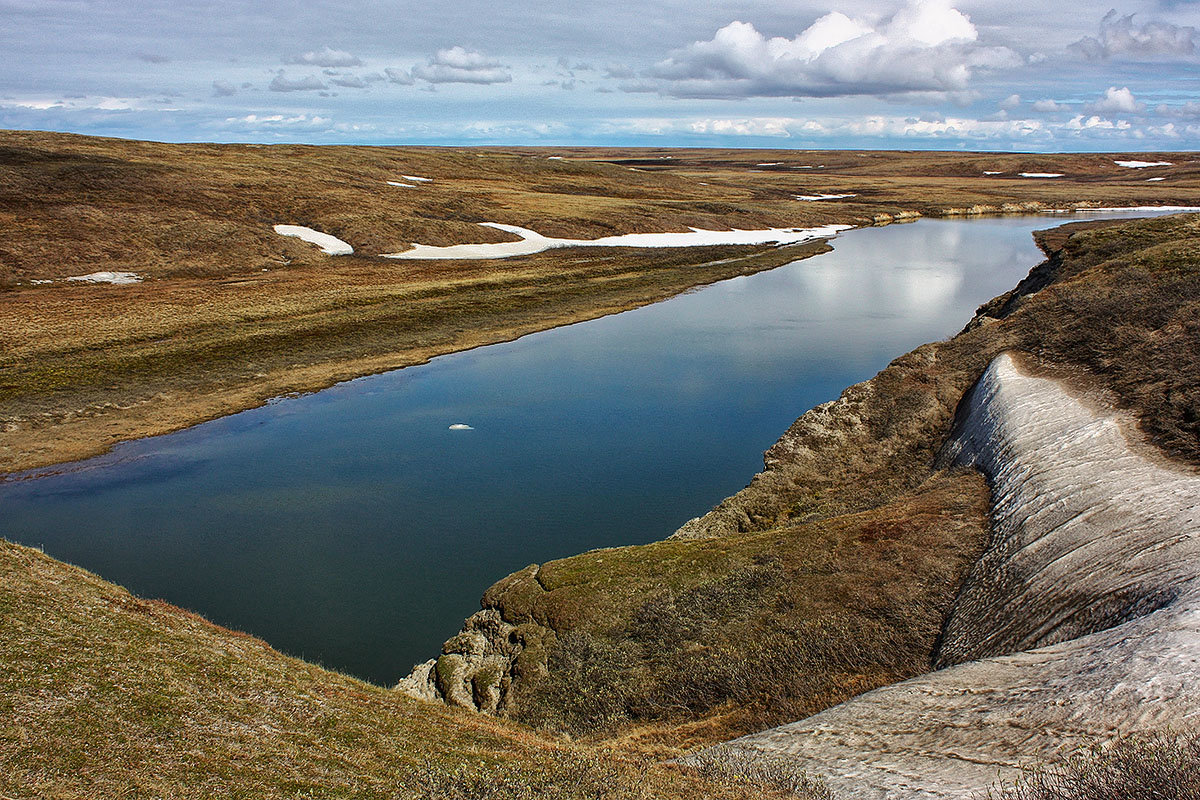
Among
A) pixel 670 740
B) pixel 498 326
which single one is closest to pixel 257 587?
pixel 670 740

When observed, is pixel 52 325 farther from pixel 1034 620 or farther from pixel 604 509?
pixel 1034 620

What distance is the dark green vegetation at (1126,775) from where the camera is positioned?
321 inches

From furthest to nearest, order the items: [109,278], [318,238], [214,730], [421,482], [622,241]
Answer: [622,241], [318,238], [109,278], [421,482], [214,730]

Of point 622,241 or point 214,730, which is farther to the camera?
point 622,241

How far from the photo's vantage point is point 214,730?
10766 millimetres

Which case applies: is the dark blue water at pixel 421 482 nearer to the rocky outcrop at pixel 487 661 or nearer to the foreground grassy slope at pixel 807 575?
the rocky outcrop at pixel 487 661

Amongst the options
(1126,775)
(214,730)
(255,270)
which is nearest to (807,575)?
(1126,775)

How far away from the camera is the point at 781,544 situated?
19.6 m

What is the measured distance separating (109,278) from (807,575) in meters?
57.6

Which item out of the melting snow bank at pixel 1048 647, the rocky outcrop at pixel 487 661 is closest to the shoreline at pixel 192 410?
the rocky outcrop at pixel 487 661

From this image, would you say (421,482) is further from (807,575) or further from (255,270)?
(255,270)

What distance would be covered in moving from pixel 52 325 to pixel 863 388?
41.4 metres

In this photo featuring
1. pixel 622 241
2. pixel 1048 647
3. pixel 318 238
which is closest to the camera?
pixel 1048 647

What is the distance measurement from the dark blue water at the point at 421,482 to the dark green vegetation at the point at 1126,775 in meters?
12.8
